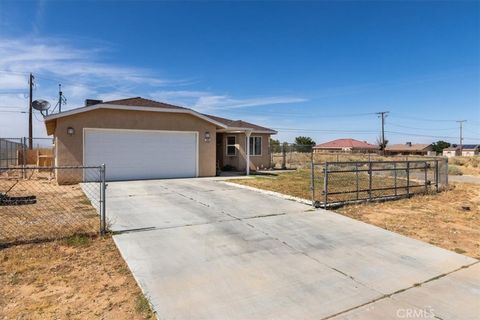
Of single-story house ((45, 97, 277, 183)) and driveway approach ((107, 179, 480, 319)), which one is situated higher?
single-story house ((45, 97, 277, 183))

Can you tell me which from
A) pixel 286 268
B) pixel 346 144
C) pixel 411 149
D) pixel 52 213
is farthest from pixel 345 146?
pixel 286 268

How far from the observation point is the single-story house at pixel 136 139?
13492 mm

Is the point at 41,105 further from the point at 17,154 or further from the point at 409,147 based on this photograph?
the point at 409,147

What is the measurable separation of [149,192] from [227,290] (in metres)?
7.63

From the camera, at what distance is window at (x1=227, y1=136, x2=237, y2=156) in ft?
67.0

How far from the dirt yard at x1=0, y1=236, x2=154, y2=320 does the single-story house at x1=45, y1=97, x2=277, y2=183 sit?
9.16 meters

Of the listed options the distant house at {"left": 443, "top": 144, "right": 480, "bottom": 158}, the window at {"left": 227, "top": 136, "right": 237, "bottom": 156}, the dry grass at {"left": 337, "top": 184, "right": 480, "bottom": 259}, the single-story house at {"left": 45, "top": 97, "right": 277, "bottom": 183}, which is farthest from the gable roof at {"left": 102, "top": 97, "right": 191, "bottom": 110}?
the distant house at {"left": 443, "top": 144, "right": 480, "bottom": 158}

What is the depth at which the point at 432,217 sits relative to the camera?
8023 millimetres

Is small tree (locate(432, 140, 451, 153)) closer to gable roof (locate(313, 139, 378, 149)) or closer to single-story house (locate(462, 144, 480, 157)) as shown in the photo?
single-story house (locate(462, 144, 480, 157))

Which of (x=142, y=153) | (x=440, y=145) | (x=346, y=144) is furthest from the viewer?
(x=440, y=145)

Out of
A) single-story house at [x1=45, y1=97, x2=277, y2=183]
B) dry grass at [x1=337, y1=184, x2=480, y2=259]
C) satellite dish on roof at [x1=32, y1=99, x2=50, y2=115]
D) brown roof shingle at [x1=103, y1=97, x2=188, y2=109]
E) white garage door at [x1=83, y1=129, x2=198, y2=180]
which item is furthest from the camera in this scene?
satellite dish on roof at [x1=32, y1=99, x2=50, y2=115]

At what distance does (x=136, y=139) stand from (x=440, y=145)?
10658cm

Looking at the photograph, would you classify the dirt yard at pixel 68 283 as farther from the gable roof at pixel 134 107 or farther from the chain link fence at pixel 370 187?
the gable roof at pixel 134 107

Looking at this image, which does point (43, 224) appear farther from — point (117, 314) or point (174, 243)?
point (117, 314)
